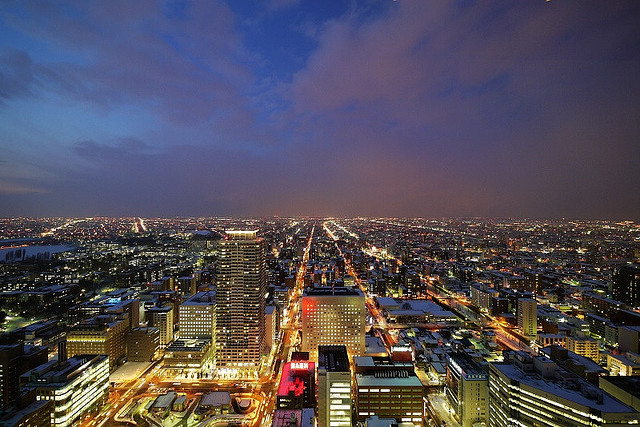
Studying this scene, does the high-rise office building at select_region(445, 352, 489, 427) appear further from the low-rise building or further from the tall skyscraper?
the tall skyscraper

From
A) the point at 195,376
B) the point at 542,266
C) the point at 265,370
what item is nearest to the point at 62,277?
the point at 195,376

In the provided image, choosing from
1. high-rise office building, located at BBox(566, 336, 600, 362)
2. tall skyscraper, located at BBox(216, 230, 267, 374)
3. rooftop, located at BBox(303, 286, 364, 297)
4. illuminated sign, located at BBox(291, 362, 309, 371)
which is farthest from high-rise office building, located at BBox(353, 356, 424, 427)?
high-rise office building, located at BBox(566, 336, 600, 362)

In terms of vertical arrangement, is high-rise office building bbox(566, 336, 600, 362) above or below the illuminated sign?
below

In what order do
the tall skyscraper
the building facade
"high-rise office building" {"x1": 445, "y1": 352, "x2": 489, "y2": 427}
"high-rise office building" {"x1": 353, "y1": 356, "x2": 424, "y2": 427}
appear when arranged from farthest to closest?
the tall skyscraper
"high-rise office building" {"x1": 445, "y1": 352, "x2": 489, "y2": 427}
"high-rise office building" {"x1": 353, "y1": 356, "x2": 424, "y2": 427}
the building facade

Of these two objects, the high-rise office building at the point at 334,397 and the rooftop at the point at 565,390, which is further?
the high-rise office building at the point at 334,397

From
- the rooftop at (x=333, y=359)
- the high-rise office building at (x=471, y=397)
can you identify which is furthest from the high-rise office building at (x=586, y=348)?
the rooftop at (x=333, y=359)

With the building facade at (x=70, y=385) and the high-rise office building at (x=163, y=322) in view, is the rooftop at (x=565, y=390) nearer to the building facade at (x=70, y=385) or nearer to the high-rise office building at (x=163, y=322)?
the building facade at (x=70, y=385)
